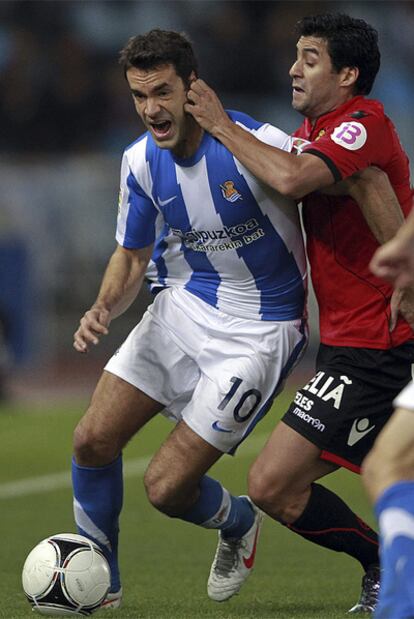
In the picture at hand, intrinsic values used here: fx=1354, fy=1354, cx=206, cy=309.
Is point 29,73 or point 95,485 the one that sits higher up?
point 95,485

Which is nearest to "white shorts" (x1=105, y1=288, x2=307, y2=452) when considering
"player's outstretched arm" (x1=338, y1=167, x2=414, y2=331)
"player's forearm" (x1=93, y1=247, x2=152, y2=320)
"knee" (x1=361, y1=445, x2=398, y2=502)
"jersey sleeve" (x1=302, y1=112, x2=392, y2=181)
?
"player's forearm" (x1=93, y1=247, x2=152, y2=320)

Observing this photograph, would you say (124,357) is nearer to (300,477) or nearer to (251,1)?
(300,477)

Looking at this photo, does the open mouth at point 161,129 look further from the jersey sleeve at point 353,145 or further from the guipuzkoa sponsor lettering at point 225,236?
the jersey sleeve at point 353,145

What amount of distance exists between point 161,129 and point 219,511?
163 centimetres

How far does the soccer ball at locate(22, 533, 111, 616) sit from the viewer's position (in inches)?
202

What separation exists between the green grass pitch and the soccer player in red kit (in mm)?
430

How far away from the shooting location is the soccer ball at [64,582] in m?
5.13

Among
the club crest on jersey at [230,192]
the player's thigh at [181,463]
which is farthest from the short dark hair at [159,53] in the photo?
the player's thigh at [181,463]

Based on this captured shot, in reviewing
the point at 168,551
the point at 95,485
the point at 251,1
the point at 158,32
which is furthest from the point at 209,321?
the point at 251,1

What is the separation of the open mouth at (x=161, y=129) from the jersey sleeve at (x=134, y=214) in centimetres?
36

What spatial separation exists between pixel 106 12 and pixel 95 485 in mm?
13575

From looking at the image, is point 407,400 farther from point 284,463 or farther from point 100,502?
point 100,502

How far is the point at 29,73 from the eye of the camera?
17531 millimetres

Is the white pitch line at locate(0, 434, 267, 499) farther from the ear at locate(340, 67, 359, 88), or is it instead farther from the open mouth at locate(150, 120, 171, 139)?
the ear at locate(340, 67, 359, 88)
